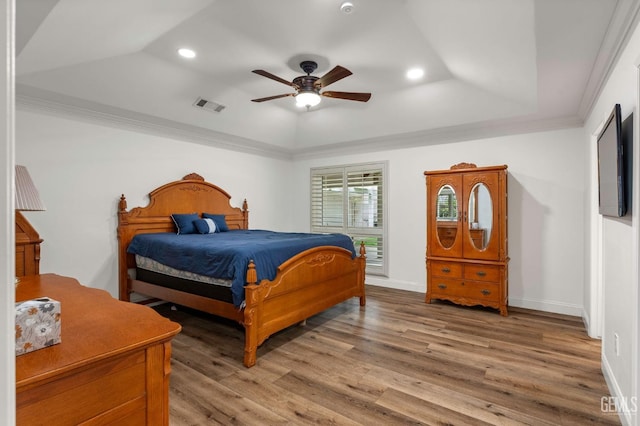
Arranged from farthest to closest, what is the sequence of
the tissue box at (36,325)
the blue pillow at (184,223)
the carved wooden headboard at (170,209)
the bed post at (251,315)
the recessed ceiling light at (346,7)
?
the blue pillow at (184,223)
the carved wooden headboard at (170,209)
the bed post at (251,315)
the recessed ceiling light at (346,7)
the tissue box at (36,325)

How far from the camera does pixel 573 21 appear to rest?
2.15 m

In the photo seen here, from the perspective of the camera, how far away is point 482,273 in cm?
417

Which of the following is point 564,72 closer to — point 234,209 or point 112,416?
point 112,416

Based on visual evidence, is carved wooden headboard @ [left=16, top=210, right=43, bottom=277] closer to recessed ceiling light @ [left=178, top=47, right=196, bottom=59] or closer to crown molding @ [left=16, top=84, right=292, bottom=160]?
crown molding @ [left=16, top=84, right=292, bottom=160]

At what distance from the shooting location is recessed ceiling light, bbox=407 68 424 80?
12.6 ft

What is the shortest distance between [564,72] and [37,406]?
13.0 feet

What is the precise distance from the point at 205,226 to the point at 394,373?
3.22 metres

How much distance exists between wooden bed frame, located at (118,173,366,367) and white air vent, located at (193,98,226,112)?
106 centimetres

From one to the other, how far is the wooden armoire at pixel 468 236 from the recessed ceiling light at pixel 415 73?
130 centimetres

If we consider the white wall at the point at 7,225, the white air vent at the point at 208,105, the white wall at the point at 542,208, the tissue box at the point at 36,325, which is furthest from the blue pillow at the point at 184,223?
the white wall at the point at 7,225

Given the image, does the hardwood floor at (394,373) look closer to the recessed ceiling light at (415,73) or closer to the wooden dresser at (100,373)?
the wooden dresser at (100,373)

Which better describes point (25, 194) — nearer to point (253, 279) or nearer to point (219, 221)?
point (253, 279)

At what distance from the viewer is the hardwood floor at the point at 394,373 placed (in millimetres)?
2121

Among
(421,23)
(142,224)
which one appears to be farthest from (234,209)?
(421,23)
